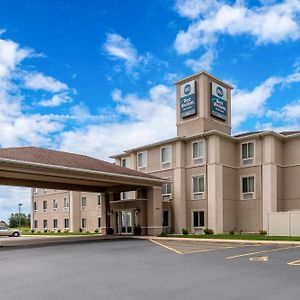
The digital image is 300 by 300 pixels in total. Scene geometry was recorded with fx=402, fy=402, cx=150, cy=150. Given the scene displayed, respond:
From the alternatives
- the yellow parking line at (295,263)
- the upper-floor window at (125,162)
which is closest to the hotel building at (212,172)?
the upper-floor window at (125,162)

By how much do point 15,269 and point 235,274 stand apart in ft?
23.9

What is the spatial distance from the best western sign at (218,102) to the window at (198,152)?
3.37 m

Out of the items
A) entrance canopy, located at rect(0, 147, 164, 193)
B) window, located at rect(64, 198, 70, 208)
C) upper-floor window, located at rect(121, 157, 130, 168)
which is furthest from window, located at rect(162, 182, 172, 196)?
window, located at rect(64, 198, 70, 208)

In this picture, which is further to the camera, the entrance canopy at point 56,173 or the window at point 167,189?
the window at point 167,189

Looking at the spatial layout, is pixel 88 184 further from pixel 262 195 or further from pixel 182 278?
pixel 182 278

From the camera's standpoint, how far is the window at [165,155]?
124ft

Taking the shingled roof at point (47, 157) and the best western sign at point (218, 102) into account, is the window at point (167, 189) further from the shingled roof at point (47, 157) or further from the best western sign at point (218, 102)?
the best western sign at point (218, 102)

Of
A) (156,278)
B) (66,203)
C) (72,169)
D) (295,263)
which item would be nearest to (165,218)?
(72,169)

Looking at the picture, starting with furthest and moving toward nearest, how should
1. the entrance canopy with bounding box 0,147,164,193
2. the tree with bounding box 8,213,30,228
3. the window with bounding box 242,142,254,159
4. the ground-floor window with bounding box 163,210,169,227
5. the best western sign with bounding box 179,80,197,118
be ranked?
the tree with bounding box 8,213,30,228, the best western sign with bounding box 179,80,197,118, the ground-floor window with bounding box 163,210,169,227, the window with bounding box 242,142,254,159, the entrance canopy with bounding box 0,147,164,193

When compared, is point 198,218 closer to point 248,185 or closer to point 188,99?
point 248,185

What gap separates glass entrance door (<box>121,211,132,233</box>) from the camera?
35688 mm

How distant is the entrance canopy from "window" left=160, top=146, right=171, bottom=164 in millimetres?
4312

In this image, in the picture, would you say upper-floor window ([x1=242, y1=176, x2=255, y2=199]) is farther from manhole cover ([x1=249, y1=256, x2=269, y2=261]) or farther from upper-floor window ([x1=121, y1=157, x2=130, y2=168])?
manhole cover ([x1=249, y1=256, x2=269, y2=261])

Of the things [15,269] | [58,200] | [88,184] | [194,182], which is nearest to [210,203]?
[194,182]
